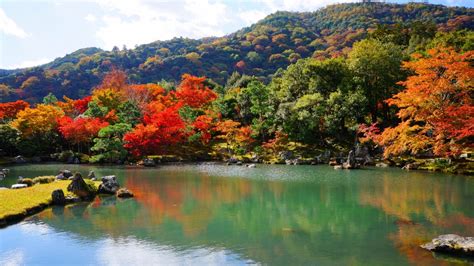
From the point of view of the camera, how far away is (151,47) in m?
139

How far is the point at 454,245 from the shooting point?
40.9ft

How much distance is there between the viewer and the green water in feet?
42.0

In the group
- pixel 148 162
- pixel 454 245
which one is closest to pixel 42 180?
pixel 148 162

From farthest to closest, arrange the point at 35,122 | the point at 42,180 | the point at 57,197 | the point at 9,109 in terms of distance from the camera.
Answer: the point at 9,109, the point at 35,122, the point at 42,180, the point at 57,197

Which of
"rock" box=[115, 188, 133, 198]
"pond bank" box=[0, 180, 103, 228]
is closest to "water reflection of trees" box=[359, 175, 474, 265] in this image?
"rock" box=[115, 188, 133, 198]

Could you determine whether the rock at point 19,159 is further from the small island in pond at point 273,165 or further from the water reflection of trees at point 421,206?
the water reflection of trees at point 421,206

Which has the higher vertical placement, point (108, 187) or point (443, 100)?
point (443, 100)

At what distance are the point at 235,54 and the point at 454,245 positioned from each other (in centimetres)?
10835

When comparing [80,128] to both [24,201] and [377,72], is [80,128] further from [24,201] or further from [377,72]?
[377,72]

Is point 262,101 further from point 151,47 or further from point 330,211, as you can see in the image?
point 151,47

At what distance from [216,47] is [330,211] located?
107 m

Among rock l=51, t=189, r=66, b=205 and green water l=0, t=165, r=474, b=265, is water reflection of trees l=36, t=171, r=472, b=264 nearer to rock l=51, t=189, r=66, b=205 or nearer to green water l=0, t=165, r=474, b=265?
green water l=0, t=165, r=474, b=265

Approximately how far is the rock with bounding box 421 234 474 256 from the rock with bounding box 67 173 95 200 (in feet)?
57.5

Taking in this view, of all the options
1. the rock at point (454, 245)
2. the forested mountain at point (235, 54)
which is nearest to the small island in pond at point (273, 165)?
the rock at point (454, 245)
